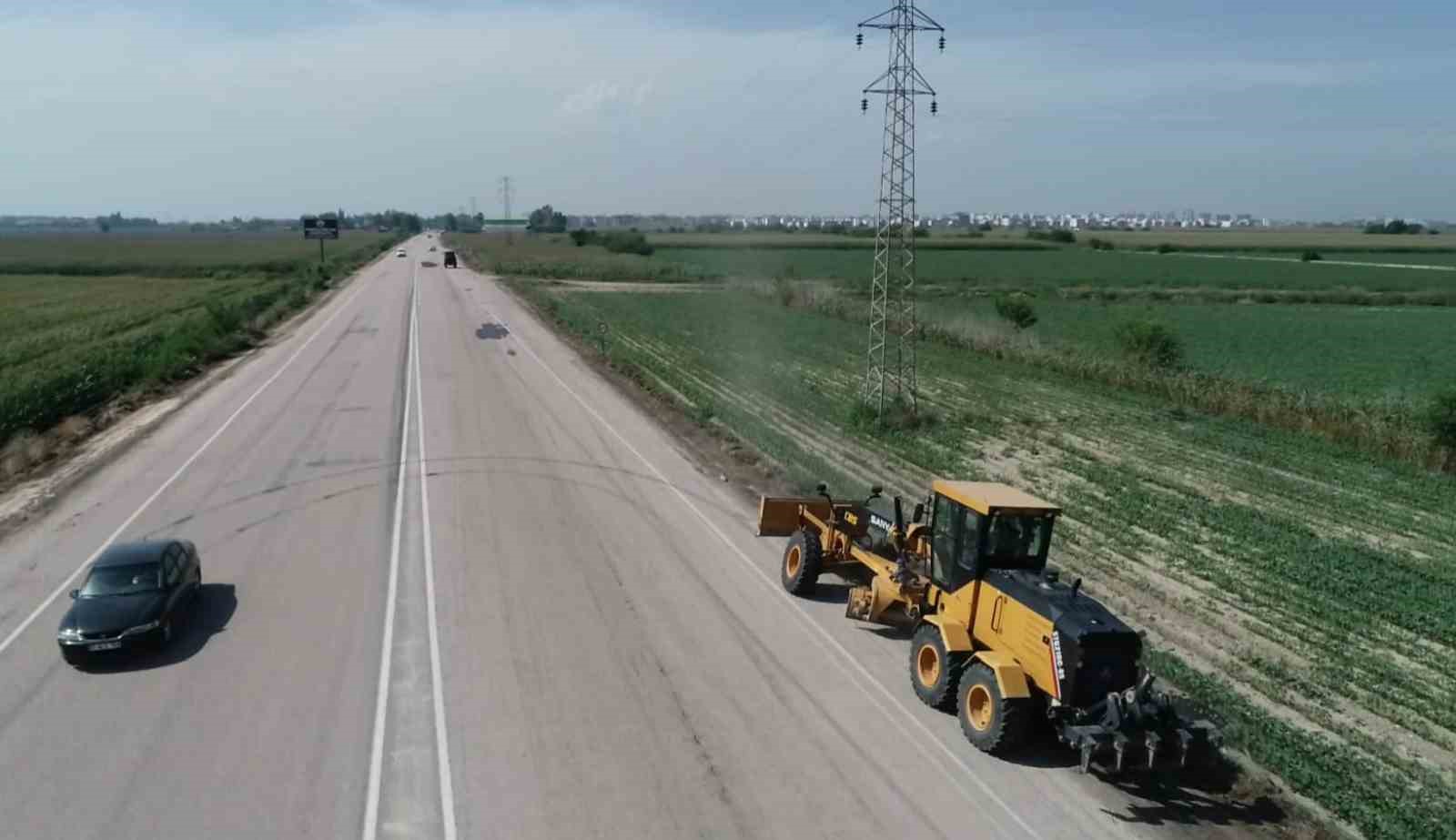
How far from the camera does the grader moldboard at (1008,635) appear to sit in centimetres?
1098

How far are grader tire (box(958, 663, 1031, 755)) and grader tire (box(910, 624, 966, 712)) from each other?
0.68 feet

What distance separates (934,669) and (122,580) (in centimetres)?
1138

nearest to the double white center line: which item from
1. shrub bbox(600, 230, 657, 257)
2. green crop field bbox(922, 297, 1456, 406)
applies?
green crop field bbox(922, 297, 1456, 406)

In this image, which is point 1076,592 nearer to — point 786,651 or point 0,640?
point 786,651

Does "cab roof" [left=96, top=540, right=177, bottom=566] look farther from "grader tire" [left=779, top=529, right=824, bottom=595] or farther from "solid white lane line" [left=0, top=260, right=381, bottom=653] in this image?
"grader tire" [left=779, top=529, right=824, bottom=595]

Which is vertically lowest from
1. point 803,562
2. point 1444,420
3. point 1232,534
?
point 1232,534

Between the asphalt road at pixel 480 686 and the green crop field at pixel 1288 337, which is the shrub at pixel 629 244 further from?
the asphalt road at pixel 480 686

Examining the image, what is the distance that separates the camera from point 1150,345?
41031 mm

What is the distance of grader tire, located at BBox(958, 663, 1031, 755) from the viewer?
462 inches

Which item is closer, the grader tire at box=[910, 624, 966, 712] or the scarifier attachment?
the scarifier attachment

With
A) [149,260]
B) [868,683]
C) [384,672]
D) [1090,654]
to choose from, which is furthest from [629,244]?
[1090,654]

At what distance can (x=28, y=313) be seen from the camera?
59.7 m

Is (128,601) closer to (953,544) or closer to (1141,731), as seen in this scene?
(953,544)

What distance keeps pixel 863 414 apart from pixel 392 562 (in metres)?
16.2
